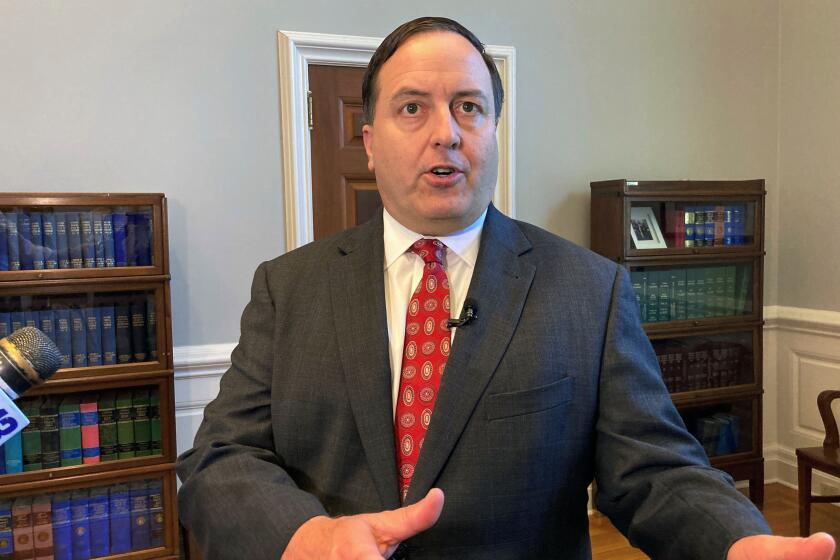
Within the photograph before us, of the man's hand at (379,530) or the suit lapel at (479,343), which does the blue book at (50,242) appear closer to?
the suit lapel at (479,343)

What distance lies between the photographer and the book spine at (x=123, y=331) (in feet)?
8.18

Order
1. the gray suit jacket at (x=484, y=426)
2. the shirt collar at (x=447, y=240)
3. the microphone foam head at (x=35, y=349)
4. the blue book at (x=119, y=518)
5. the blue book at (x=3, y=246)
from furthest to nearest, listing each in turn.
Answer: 1. the blue book at (x=119, y=518)
2. the blue book at (x=3, y=246)
3. the shirt collar at (x=447, y=240)
4. the gray suit jacket at (x=484, y=426)
5. the microphone foam head at (x=35, y=349)

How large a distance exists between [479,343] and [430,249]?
0.22 m

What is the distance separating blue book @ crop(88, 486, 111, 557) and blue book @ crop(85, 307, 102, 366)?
1.60 ft

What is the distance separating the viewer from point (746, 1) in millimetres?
3635

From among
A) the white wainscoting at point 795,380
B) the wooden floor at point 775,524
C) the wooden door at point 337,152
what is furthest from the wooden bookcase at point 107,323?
the white wainscoting at point 795,380

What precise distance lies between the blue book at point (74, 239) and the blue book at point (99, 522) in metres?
0.85

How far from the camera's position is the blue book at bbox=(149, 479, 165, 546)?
2562mm

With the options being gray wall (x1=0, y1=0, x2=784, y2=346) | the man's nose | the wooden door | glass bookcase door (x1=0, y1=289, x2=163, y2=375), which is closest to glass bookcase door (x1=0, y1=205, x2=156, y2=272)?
glass bookcase door (x1=0, y1=289, x2=163, y2=375)

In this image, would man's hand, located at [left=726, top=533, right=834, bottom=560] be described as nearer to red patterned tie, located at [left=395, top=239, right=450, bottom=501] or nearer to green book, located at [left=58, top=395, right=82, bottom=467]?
red patterned tie, located at [left=395, top=239, right=450, bottom=501]

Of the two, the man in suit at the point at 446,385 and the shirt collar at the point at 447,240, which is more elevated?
the shirt collar at the point at 447,240

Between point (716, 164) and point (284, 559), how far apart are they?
3431 mm

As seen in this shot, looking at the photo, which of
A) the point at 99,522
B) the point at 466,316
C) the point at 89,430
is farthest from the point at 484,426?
the point at 99,522

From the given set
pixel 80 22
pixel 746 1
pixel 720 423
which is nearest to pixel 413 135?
pixel 80 22
